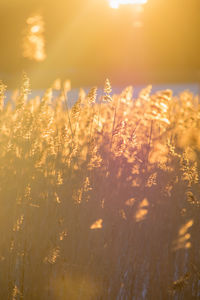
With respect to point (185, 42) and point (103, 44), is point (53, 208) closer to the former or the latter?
point (103, 44)

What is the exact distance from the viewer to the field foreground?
1.26 meters

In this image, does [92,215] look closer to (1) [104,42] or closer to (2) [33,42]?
(2) [33,42]

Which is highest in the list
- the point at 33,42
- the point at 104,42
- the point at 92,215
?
the point at 104,42

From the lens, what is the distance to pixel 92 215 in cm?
143

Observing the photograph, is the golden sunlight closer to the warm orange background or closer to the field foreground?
the warm orange background

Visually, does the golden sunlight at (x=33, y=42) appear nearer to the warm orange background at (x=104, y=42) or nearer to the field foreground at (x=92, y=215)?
the warm orange background at (x=104, y=42)

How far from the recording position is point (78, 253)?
52.9 inches

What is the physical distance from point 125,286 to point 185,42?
202 cm

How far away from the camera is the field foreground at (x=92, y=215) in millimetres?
1264

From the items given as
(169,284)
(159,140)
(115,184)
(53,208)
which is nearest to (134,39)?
(159,140)

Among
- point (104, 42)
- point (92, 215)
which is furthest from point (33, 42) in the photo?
point (104, 42)

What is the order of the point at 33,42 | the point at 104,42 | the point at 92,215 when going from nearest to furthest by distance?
1. the point at 33,42
2. the point at 92,215
3. the point at 104,42

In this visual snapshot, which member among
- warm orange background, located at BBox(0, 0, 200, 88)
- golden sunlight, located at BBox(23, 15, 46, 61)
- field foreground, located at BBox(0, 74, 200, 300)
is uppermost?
warm orange background, located at BBox(0, 0, 200, 88)

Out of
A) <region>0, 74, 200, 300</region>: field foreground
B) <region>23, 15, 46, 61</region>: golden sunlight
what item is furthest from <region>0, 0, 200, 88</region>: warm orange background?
<region>0, 74, 200, 300</region>: field foreground
